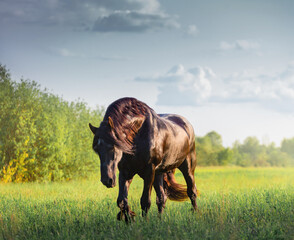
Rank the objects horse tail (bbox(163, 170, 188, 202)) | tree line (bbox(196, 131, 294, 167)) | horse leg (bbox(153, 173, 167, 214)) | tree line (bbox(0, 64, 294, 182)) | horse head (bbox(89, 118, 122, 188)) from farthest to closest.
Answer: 1. tree line (bbox(196, 131, 294, 167))
2. tree line (bbox(0, 64, 294, 182))
3. horse tail (bbox(163, 170, 188, 202))
4. horse leg (bbox(153, 173, 167, 214))
5. horse head (bbox(89, 118, 122, 188))

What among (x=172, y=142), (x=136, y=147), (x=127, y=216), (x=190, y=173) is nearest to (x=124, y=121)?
(x=136, y=147)

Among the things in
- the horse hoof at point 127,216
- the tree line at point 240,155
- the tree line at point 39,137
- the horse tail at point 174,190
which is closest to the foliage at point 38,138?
the tree line at point 39,137

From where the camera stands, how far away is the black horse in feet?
20.1

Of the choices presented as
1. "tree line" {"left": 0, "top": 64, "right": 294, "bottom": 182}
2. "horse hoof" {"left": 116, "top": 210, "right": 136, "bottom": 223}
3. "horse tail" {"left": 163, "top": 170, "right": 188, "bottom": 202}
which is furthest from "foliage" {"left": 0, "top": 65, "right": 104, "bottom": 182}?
"horse hoof" {"left": 116, "top": 210, "right": 136, "bottom": 223}

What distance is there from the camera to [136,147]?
6766mm

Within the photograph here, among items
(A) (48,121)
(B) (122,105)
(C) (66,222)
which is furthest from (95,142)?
(A) (48,121)

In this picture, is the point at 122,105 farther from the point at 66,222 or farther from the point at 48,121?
the point at 48,121

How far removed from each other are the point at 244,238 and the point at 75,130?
59.3 ft

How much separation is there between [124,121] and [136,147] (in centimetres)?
58

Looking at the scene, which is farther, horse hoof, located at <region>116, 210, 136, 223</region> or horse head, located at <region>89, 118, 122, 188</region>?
horse hoof, located at <region>116, 210, 136, 223</region>

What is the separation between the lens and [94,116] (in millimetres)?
24922

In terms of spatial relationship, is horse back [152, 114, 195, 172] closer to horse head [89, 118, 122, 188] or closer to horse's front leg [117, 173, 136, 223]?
horse's front leg [117, 173, 136, 223]

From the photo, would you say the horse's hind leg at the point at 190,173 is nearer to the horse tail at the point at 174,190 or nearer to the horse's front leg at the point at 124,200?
the horse tail at the point at 174,190

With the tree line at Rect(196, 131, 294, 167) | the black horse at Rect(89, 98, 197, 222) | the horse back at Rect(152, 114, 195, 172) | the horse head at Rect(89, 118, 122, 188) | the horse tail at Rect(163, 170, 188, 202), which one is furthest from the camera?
the tree line at Rect(196, 131, 294, 167)
